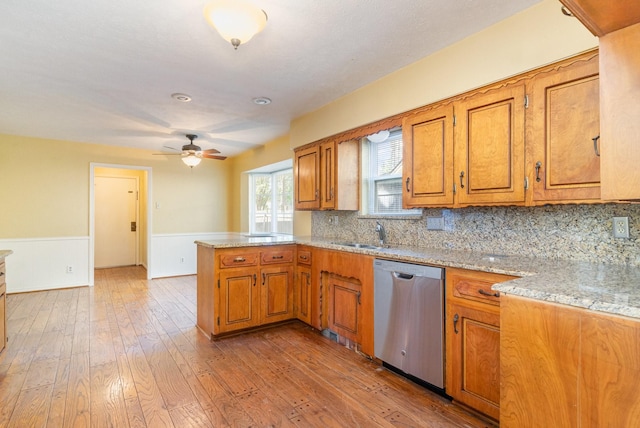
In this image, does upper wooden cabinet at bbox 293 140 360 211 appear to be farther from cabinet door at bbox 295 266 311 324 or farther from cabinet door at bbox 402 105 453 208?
cabinet door at bbox 402 105 453 208

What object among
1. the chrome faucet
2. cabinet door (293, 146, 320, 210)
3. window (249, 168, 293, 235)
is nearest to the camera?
the chrome faucet

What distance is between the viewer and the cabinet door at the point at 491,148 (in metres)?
1.96

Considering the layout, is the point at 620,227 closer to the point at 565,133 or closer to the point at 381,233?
the point at 565,133

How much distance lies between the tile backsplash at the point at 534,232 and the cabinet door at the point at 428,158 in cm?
28

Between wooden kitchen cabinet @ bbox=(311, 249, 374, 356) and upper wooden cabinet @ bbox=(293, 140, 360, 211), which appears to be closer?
wooden kitchen cabinet @ bbox=(311, 249, 374, 356)

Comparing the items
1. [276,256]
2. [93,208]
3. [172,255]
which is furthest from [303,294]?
[93,208]

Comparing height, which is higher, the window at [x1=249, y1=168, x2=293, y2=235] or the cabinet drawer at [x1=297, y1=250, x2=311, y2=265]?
the window at [x1=249, y1=168, x2=293, y2=235]

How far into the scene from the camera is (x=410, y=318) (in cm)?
223

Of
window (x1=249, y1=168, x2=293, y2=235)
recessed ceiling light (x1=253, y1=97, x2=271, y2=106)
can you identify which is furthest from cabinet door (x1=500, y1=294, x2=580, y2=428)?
window (x1=249, y1=168, x2=293, y2=235)

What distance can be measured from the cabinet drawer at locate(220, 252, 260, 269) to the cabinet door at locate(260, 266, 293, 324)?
0.15m

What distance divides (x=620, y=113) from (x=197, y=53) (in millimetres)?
2566

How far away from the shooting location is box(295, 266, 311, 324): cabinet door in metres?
3.34

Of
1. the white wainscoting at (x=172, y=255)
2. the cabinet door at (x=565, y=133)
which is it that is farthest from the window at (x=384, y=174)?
the white wainscoting at (x=172, y=255)

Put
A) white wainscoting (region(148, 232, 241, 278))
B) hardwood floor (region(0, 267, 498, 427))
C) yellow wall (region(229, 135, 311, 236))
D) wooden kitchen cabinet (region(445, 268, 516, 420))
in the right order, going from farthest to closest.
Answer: white wainscoting (region(148, 232, 241, 278)) < yellow wall (region(229, 135, 311, 236)) < hardwood floor (region(0, 267, 498, 427)) < wooden kitchen cabinet (region(445, 268, 516, 420))
